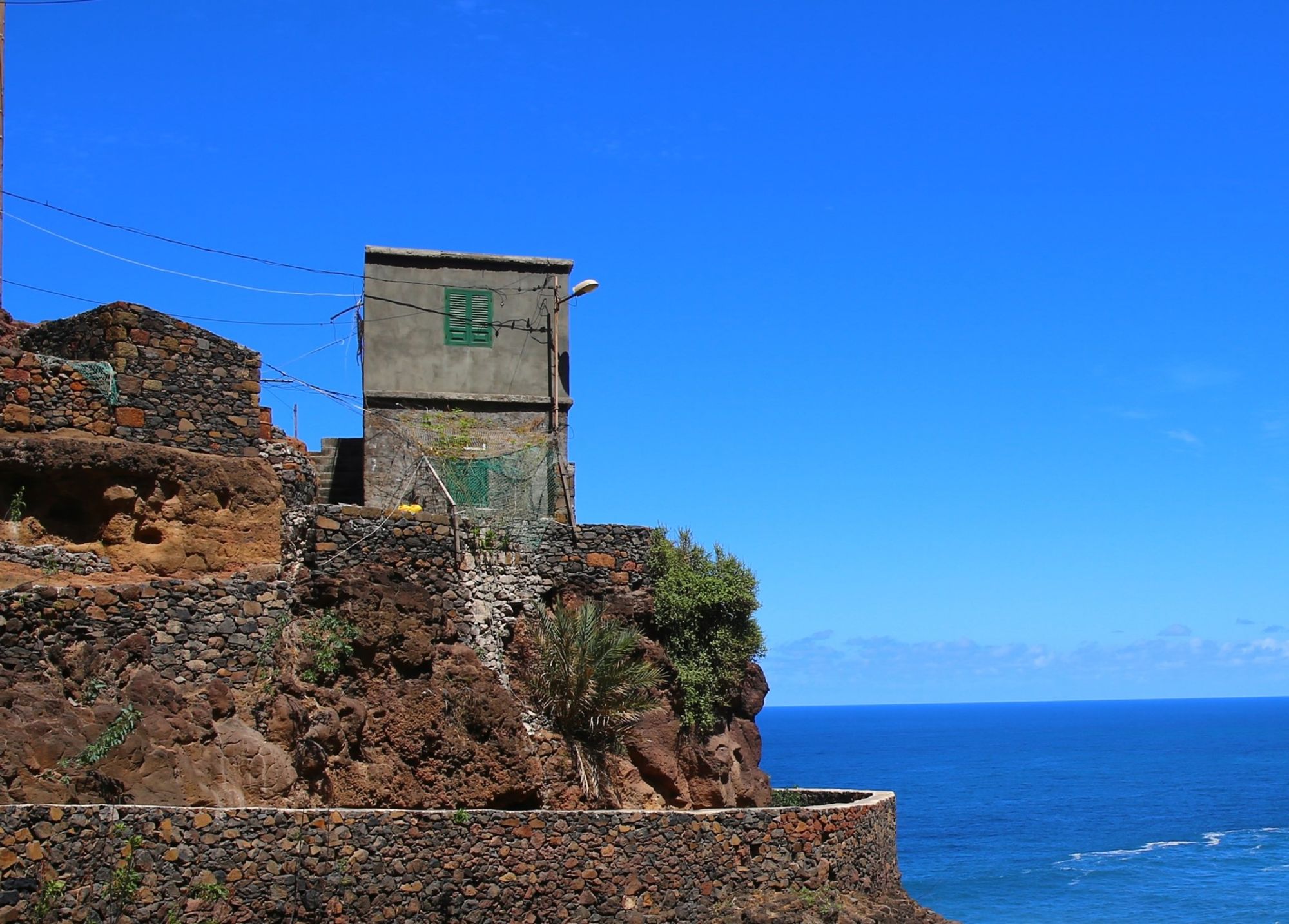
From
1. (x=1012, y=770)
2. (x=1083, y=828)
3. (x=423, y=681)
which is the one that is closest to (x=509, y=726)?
(x=423, y=681)

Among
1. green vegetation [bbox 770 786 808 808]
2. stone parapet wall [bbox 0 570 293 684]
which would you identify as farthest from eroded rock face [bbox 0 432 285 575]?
green vegetation [bbox 770 786 808 808]

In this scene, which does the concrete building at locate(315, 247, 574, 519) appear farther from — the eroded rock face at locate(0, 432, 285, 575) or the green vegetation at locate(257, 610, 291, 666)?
the green vegetation at locate(257, 610, 291, 666)

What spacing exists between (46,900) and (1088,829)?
67033mm

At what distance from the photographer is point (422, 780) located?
854 inches

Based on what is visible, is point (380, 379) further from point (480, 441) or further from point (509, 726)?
point (509, 726)

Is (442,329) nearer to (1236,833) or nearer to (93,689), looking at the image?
(93,689)

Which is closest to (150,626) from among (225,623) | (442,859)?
(225,623)

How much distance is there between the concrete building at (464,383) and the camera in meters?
27.2

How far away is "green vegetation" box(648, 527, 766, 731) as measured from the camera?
25125 mm

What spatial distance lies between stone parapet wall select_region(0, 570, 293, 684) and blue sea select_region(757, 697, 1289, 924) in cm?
3562

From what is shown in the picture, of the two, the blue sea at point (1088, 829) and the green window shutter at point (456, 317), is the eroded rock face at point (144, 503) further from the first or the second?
the blue sea at point (1088, 829)

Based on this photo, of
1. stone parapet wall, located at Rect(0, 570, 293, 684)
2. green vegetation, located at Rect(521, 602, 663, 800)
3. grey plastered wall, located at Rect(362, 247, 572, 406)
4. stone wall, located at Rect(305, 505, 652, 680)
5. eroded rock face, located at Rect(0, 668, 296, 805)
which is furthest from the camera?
grey plastered wall, located at Rect(362, 247, 572, 406)

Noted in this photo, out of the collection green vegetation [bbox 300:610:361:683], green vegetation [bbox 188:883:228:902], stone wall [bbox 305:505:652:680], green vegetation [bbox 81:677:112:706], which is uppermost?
stone wall [bbox 305:505:652:680]

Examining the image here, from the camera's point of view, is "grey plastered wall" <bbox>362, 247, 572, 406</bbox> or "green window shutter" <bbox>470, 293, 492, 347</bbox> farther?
"green window shutter" <bbox>470, 293, 492, 347</bbox>
